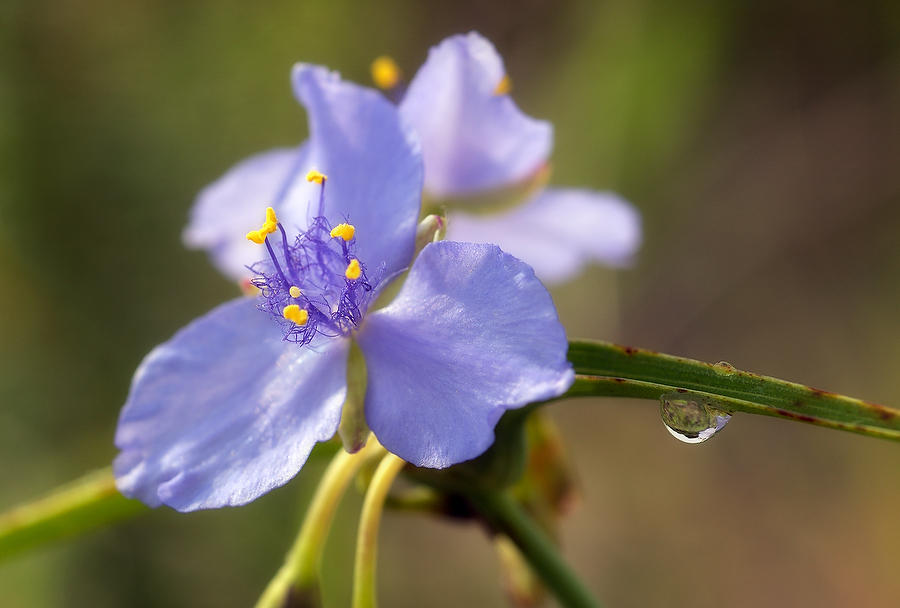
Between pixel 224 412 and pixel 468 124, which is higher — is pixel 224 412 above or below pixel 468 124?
below

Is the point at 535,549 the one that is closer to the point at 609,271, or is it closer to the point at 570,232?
the point at 570,232

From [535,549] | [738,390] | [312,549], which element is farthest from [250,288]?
[738,390]

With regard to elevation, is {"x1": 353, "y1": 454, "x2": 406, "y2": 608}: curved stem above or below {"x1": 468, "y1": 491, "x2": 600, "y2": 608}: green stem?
above

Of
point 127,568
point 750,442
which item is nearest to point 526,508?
point 127,568

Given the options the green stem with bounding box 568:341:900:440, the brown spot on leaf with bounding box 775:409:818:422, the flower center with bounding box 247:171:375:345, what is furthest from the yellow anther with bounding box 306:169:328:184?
the brown spot on leaf with bounding box 775:409:818:422

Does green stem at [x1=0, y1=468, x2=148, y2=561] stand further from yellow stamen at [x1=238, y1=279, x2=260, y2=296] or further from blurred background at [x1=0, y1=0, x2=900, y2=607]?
blurred background at [x1=0, y1=0, x2=900, y2=607]

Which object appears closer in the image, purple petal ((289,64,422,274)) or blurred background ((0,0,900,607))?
purple petal ((289,64,422,274))
